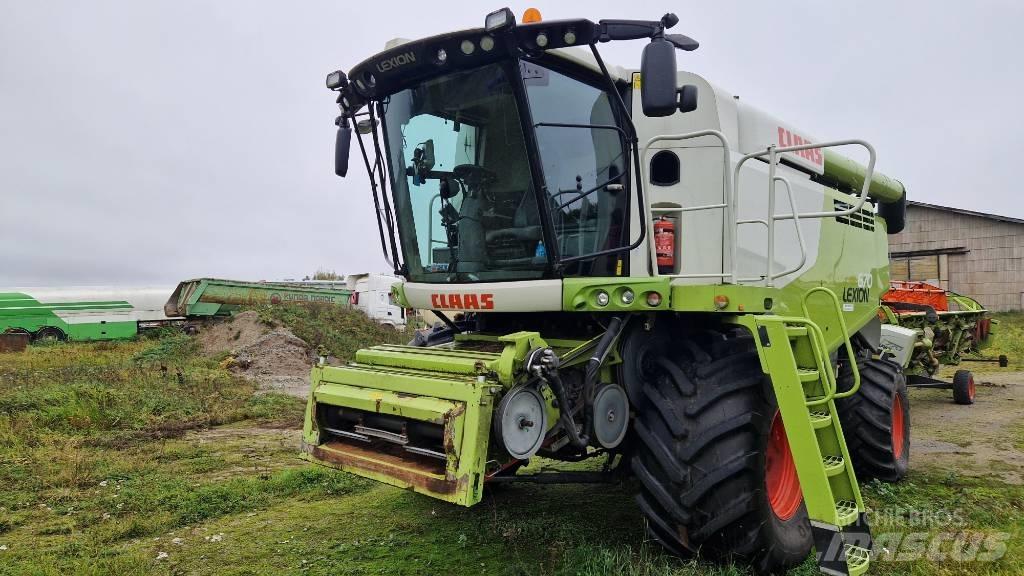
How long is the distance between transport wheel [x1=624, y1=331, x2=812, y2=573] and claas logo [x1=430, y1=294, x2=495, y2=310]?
1.07m

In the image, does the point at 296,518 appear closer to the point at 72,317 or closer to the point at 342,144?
the point at 342,144

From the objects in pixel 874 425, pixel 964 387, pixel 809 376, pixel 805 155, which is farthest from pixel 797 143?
pixel 964 387

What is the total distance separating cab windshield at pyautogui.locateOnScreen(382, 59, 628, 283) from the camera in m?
3.85

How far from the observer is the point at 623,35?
3.51 metres

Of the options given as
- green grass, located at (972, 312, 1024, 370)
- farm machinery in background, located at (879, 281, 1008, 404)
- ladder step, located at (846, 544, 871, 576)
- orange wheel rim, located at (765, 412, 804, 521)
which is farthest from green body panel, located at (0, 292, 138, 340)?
green grass, located at (972, 312, 1024, 370)

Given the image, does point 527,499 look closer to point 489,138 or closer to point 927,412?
point 489,138

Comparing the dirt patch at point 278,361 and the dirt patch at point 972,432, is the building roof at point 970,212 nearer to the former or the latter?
the dirt patch at point 972,432

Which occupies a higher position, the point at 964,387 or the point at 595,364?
the point at 595,364

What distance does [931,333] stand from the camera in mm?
9680

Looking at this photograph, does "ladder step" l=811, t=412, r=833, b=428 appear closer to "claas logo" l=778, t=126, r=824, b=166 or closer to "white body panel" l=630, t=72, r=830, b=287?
"white body panel" l=630, t=72, r=830, b=287

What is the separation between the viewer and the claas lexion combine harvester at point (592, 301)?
11.1 feet

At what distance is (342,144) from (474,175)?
3.64ft

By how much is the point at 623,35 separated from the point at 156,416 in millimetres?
7876

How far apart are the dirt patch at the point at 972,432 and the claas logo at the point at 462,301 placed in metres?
4.71
